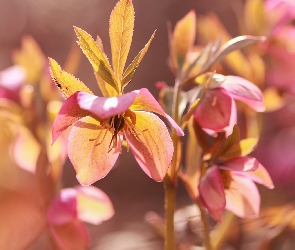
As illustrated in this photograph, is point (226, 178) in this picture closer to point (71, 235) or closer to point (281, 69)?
point (71, 235)

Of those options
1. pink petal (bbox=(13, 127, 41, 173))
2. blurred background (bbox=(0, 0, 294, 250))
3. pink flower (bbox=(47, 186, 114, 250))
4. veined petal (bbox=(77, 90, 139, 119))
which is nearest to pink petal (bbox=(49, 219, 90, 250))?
pink flower (bbox=(47, 186, 114, 250))

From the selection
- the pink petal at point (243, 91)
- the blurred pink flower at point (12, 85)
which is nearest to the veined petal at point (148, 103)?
the pink petal at point (243, 91)

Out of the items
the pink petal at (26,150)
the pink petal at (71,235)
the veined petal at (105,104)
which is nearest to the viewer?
the veined petal at (105,104)

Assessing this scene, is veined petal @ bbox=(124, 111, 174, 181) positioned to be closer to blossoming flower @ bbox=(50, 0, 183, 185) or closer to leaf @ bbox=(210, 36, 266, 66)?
blossoming flower @ bbox=(50, 0, 183, 185)

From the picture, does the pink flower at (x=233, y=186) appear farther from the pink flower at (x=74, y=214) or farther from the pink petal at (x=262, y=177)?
the pink flower at (x=74, y=214)

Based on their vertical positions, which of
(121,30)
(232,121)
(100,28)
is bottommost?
(100,28)

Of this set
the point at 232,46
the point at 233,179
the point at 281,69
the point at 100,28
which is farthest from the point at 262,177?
the point at 100,28

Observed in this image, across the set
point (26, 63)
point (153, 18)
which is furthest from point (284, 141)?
point (153, 18)
